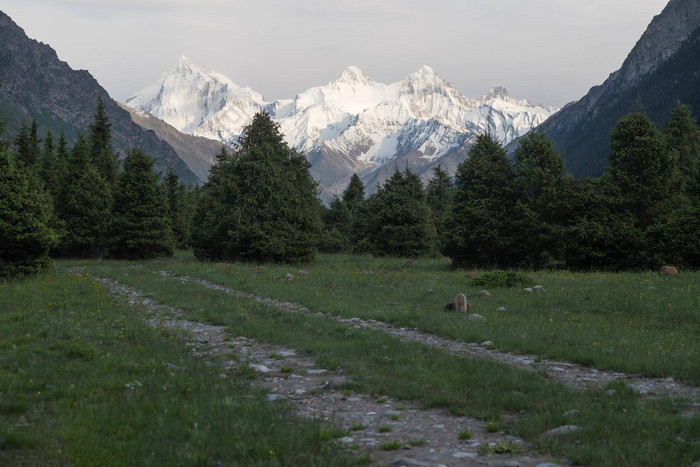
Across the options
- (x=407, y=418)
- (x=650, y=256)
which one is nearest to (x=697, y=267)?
(x=650, y=256)

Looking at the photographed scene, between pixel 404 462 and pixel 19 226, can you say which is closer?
pixel 404 462

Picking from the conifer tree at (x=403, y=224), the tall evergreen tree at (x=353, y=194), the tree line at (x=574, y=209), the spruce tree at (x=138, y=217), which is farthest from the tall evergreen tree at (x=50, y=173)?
the tree line at (x=574, y=209)

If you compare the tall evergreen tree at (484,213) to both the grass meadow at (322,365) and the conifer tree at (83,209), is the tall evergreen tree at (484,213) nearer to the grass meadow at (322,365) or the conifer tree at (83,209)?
the grass meadow at (322,365)

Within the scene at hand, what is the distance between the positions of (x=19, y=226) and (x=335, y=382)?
22801mm

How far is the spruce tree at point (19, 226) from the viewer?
26.0m

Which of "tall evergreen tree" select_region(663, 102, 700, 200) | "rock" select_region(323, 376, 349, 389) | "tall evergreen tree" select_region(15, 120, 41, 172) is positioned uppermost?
"tall evergreen tree" select_region(15, 120, 41, 172)

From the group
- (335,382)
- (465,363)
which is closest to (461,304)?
(465,363)

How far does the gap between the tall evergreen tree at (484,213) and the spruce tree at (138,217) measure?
30239 mm

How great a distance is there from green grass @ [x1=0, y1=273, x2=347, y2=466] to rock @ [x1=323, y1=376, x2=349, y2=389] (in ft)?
5.25

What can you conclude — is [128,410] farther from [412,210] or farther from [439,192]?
[439,192]

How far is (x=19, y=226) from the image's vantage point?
2603 cm

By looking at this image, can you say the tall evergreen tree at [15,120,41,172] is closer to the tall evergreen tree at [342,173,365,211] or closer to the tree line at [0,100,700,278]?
the tree line at [0,100,700,278]

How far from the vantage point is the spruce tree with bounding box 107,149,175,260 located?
51500 mm

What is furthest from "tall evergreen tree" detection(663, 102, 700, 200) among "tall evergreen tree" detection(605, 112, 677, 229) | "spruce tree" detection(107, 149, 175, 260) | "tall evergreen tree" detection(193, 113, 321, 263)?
"spruce tree" detection(107, 149, 175, 260)
